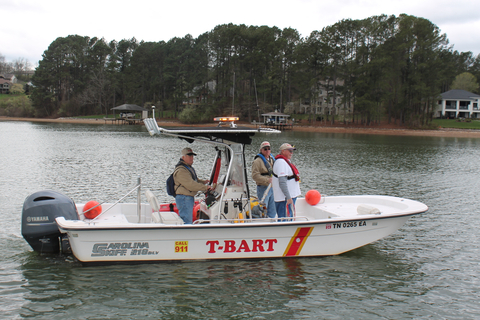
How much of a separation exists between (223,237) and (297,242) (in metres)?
1.40

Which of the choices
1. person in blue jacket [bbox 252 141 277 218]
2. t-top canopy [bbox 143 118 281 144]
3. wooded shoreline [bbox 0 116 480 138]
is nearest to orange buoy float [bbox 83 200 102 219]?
t-top canopy [bbox 143 118 281 144]

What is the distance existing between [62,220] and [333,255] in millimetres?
4987

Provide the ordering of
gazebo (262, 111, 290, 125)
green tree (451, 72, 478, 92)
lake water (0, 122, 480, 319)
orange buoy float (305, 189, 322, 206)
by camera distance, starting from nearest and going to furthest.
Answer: lake water (0, 122, 480, 319), orange buoy float (305, 189, 322, 206), gazebo (262, 111, 290, 125), green tree (451, 72, 478, 92)

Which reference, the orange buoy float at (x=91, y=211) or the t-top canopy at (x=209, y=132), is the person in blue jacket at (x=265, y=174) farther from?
the orange buoy float at (x=91, y=211)

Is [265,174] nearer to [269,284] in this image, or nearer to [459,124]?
[269,284]

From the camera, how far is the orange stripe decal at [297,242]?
6.96 metres

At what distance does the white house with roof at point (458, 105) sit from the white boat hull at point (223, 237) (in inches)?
3133

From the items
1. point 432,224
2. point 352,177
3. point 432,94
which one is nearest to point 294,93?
point 432,94

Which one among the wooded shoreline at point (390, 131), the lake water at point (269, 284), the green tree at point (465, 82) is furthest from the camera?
the green tree at point (465, 82)

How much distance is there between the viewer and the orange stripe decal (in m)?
6.96

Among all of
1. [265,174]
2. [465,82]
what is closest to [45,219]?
[265,174]

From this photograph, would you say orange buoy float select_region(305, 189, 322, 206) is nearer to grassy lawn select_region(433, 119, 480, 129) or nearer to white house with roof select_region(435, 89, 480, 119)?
grassy lawn select_region(433, 119, 480, 129)

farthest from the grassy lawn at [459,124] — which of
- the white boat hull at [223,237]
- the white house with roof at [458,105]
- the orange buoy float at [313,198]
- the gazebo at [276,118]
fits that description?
the white boat hull at [223,237]

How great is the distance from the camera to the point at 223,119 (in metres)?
6.89
